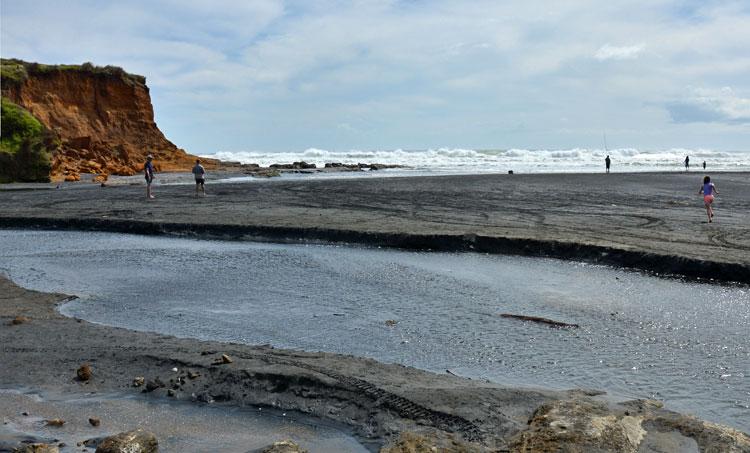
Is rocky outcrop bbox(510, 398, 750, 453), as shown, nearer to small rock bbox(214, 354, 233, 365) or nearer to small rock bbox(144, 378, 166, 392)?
small rock bbox(214, 354, 233, 365)

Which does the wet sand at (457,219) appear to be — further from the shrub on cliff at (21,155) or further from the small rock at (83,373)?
the small rock at (83,373)

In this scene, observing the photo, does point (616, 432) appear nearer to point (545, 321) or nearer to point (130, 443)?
point (130, 443)

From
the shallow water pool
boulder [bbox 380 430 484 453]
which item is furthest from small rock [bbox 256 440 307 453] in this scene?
the shallow water pool

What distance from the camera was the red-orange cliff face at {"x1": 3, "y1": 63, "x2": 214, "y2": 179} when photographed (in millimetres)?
44031

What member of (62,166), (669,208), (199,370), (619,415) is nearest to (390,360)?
(199,370)

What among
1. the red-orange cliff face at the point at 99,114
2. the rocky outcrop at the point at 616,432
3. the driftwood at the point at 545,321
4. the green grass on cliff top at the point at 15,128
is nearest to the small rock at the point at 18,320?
the driftwood at the point at 545,321

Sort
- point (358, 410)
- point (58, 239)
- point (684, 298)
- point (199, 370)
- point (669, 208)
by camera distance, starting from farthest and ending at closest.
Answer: point (669, 208) → point (58, 239) → point (684, 298) → point (199, 370) → point (358, 410)

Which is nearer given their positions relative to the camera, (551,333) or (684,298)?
(551,333)

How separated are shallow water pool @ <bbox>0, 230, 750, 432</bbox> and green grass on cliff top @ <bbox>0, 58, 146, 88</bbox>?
117 ft

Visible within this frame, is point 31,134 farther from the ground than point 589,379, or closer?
farther from the ground

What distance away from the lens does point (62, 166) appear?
3778 cm

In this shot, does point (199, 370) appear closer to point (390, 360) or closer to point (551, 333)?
point (390, 360)

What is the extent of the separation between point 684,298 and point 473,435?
618cm

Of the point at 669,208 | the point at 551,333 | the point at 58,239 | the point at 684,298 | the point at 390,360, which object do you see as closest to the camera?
the point at 390,360
